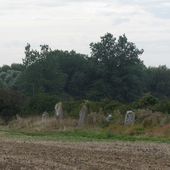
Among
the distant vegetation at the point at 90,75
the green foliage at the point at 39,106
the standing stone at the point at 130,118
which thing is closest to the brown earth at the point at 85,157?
the standing stone at the point at 130,118

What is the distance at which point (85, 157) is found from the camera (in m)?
18.0

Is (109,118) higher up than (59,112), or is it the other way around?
(59,112)

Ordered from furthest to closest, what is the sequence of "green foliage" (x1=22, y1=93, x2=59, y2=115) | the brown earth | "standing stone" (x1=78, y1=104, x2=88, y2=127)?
"green foliage" (x1=22, y1=93, x2=59, y2=115)
"standing stone" (x1=78, y1=104, x2=88, y2=127)
the brown earth

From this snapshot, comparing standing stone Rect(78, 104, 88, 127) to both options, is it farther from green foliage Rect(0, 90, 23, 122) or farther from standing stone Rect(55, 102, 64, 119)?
green foliage Rect(0, 90, 23, 122)

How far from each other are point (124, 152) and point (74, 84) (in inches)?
3003

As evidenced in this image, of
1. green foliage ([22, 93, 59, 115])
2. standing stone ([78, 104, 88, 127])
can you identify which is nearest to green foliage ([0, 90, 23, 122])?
green foliage ([22, 93, 59, 115])

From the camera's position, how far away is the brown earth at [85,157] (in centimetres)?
1562

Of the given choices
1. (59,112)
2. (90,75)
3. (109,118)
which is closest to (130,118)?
(109,118)

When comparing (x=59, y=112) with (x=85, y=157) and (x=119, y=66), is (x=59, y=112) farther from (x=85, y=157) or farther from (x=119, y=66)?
(x=119, y=66)

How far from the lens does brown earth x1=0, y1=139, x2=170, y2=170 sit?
1562cm

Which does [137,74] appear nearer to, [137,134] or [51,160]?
[137,134]

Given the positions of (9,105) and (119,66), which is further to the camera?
(119,66)

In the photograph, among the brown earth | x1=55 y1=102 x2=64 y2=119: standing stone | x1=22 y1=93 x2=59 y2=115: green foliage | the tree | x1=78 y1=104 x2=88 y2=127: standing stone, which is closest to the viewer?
the brown earth

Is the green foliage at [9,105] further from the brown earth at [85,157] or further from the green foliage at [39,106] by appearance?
the brown earth at [85,157]
